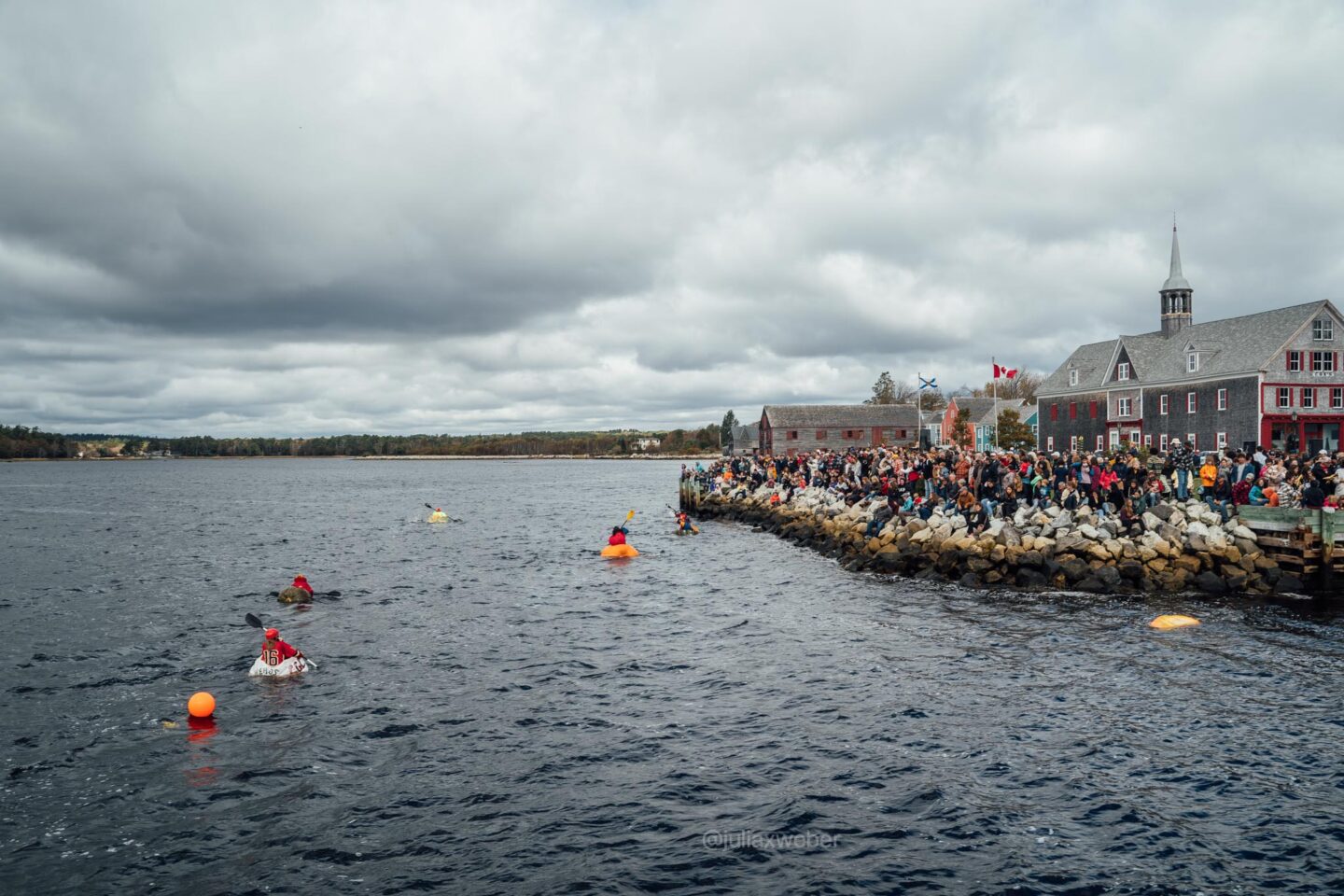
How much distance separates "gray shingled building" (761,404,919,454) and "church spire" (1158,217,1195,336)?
41.8 metres

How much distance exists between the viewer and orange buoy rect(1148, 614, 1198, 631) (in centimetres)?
2045

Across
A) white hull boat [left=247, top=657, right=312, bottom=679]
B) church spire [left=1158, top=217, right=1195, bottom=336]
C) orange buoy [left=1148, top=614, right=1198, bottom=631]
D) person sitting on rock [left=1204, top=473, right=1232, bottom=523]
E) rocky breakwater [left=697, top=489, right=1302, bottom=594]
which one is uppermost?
church spire [left=1158, top=217, right=1195, bottom=336]

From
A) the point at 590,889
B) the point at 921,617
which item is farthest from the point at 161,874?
the point at 921,617

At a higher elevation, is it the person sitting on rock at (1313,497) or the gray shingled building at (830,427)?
the gray shingled building at (830,427)

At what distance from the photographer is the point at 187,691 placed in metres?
17.4

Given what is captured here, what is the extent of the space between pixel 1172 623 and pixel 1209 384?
39.7 metres

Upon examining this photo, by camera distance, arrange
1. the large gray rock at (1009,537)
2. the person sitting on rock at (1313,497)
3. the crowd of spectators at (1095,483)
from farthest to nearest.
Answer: the large gray rock at (1009,537) → the crowd of spectators at (1095,483) → the person sitting on rock at (1313,497)

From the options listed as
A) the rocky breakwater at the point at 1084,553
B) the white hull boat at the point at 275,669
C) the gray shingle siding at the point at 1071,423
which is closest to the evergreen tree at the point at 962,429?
the gray shingle siding at the point at 1071,423

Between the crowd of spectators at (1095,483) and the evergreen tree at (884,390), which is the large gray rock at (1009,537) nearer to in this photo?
the crowd of spectators at (1095,483)

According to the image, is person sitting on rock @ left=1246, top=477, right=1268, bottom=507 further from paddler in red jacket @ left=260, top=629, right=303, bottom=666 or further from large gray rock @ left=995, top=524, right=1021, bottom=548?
paddler in red jacket @ left=260, top=629, right=303, bottom=666

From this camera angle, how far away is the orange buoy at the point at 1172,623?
67.1 feet

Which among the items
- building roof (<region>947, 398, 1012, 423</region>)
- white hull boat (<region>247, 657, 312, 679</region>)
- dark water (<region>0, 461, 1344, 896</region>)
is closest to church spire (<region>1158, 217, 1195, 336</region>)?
building roof (<region>947, 398, 1012, 423</region>)

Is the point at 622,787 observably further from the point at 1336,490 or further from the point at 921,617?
the point at 1336,490

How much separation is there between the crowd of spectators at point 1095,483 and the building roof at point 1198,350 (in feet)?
52.6
